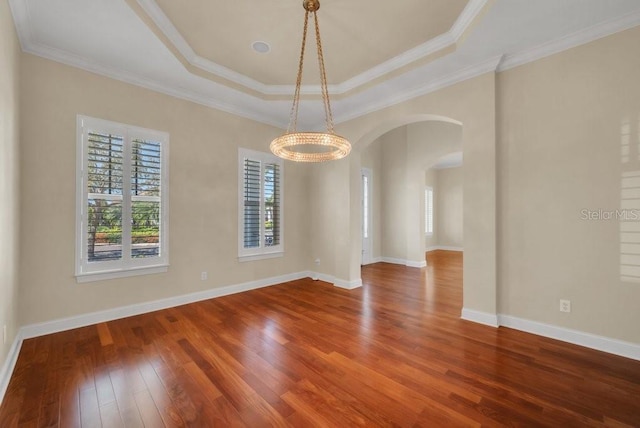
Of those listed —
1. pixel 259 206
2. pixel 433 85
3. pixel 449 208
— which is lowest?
pixel 259 206

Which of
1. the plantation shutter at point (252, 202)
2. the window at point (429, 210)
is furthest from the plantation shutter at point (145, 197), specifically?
the window at point (429, 210)

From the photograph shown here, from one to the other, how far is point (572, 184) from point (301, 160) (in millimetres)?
2969

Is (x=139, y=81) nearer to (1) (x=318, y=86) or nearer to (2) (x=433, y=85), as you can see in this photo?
(1) (x=318, y=86)

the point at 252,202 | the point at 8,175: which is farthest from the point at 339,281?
the point at 8,175

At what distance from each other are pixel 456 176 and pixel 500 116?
7.33 m

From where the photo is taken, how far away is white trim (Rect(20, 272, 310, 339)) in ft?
9.50

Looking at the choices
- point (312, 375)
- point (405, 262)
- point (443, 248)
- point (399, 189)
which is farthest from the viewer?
point (443, 248)

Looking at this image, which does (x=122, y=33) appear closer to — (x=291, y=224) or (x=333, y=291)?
(x=291, y=224)

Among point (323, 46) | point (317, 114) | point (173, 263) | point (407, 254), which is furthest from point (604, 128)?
point (173, 263)

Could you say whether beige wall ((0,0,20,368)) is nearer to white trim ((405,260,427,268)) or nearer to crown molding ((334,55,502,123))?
crown molding ((334,55,502,123))

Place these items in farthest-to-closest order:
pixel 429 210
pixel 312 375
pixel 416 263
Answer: pixel 429 210, pixel 416 263, pixel 312 375

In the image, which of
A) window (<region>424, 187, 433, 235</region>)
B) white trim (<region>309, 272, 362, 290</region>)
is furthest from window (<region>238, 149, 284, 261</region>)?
window (<region>424, 187, 433, 235</region>)

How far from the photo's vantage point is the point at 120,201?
→ 3387 mm

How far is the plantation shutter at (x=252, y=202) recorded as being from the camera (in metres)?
4.73
